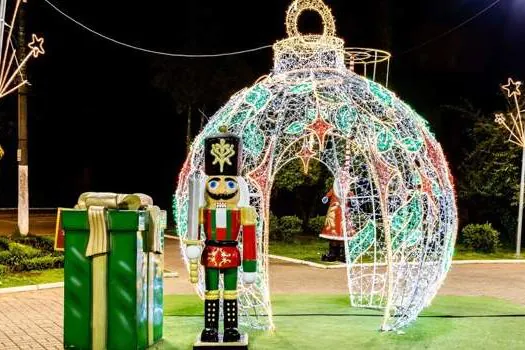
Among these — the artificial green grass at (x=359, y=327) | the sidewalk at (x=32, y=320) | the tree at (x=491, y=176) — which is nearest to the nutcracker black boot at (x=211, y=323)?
the artificial green grass at (x=359, y=327)

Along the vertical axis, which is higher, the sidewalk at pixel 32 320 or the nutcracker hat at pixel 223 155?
the nutcracker hat at pixel 223 155

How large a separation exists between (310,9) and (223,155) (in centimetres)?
309

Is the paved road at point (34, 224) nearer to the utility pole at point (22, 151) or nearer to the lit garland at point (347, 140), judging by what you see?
the utility pole at point (22, 151)

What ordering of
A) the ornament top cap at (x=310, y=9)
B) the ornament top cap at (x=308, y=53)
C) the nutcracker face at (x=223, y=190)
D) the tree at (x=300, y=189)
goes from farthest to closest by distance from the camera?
the tree at (x=300, y=189) → the ornament top cap at (x=310, y=9) → the ornament top cap at (x=308, y=53) → the nutcracker face at (x=223, y=190)

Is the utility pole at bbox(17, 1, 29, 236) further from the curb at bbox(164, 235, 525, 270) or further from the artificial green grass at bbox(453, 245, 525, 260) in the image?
the artificial green grass at bbox(453, 245, 525, 260)

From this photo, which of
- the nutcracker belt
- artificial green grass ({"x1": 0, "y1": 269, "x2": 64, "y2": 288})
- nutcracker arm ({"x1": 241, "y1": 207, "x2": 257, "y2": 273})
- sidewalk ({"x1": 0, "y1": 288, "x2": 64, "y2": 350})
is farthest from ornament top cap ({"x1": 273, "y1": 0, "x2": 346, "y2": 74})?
artificial green grass ({"x1": 0, "y1": 269, "x2": 64, "y2": 288})

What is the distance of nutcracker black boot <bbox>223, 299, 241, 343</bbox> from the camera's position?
712cm

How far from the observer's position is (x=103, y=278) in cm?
695

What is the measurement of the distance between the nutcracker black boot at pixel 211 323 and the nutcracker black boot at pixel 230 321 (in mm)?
92

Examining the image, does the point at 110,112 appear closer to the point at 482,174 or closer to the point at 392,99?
the point at 482,174

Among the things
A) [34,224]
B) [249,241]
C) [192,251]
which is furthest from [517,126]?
[34,224]

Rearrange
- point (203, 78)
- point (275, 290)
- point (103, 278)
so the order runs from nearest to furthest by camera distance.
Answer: point (103, 278), point (275, 290), point (203, 78)

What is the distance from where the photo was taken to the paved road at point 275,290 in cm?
809

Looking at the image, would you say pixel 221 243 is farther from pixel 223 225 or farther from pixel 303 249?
pixel 303 249
